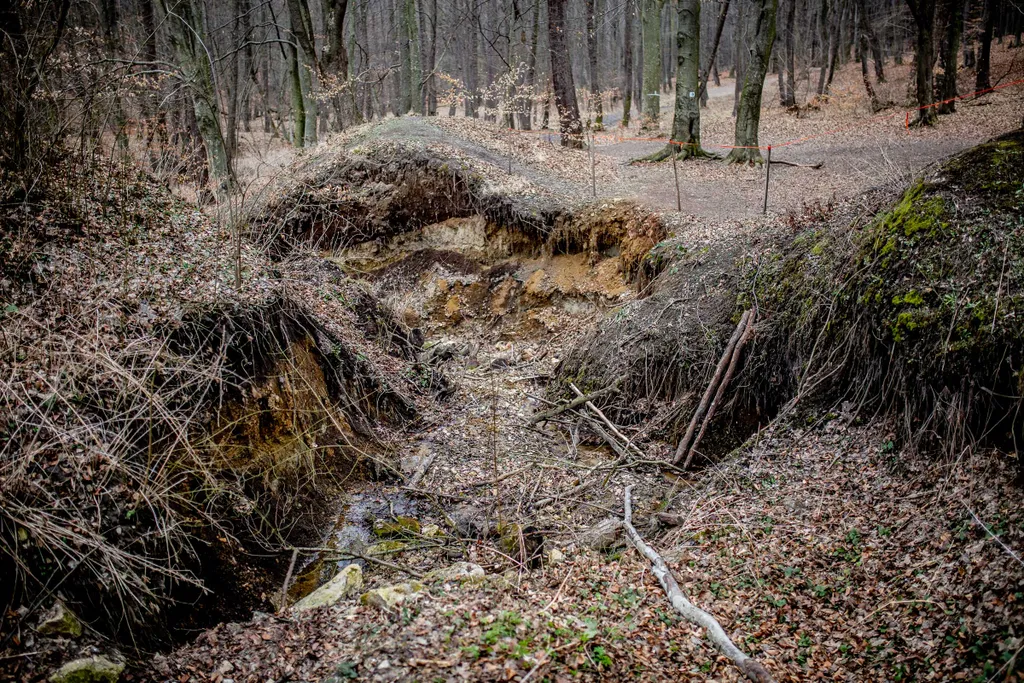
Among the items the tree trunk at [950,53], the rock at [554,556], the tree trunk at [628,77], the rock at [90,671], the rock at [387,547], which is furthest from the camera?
the tree trunk at [628,77]

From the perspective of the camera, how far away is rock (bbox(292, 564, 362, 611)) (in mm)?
4840

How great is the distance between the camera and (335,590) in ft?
16.3

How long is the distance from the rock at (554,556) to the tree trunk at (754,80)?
12.0 meters

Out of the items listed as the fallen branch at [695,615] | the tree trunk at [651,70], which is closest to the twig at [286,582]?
the fallen branch at [695,615]

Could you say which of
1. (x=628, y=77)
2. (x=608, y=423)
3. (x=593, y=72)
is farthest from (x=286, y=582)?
(x=628, y=77)

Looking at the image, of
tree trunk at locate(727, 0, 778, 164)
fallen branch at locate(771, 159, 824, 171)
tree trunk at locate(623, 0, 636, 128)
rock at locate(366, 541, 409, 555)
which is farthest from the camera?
tree trunk at locate(623, 0, 636, 128)

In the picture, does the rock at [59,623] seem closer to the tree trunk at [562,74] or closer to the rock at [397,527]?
the rock at [397,527]

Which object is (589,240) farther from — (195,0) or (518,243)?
(195,0)

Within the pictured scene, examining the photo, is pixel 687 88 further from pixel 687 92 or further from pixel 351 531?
pixel 351 531

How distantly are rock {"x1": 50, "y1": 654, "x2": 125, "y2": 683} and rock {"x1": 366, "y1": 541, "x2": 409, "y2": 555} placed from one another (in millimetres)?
2250

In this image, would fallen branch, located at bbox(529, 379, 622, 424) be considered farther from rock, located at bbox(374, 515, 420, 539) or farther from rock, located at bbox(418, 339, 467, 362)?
rock, located at bbox(374, 515, 420, 539)

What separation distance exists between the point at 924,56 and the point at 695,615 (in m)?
18.9

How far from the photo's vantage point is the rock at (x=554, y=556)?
530 cm

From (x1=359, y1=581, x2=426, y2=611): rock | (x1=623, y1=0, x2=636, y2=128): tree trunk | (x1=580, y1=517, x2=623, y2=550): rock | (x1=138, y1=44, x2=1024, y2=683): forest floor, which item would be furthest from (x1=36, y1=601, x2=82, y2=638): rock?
(x1=623, y1=0, x2=636, y2=128): tree trunk
